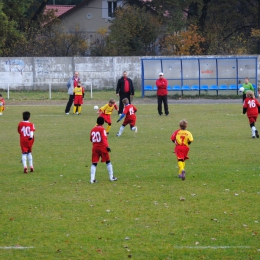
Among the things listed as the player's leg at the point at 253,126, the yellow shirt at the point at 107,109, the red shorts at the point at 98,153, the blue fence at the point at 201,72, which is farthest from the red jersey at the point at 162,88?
the red shorts at the point at 98,153

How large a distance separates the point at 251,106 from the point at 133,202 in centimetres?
1031

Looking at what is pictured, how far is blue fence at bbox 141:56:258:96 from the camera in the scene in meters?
42.6

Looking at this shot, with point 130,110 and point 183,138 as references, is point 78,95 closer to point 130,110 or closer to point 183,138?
point 130,110

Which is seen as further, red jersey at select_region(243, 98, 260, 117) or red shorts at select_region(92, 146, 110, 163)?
red jersey at select_region(243, 98, 260, 117)

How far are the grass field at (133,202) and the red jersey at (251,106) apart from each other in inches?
36.5

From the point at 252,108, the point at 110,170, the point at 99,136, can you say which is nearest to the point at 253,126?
the point at 252,108

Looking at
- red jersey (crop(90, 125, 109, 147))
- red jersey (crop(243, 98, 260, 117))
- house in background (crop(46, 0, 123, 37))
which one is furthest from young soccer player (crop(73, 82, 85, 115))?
house in background (crop(46, 0, 123, 37))

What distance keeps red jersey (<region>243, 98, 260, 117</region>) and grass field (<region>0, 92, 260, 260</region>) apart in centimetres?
93

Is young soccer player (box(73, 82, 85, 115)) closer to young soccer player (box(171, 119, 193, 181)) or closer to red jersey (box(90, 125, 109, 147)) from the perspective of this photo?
young soccer player (box(171, 119, 193, 181))

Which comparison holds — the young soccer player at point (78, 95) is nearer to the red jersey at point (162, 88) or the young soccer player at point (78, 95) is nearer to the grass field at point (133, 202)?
the red jersey at point (162, 88)

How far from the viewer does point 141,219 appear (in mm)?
10320

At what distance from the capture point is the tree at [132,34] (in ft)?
175

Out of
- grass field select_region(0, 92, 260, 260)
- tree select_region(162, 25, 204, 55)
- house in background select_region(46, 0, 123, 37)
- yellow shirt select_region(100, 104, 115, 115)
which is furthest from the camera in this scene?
house in background select_region(46, 0, 123, 37)

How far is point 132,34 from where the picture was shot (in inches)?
2128
